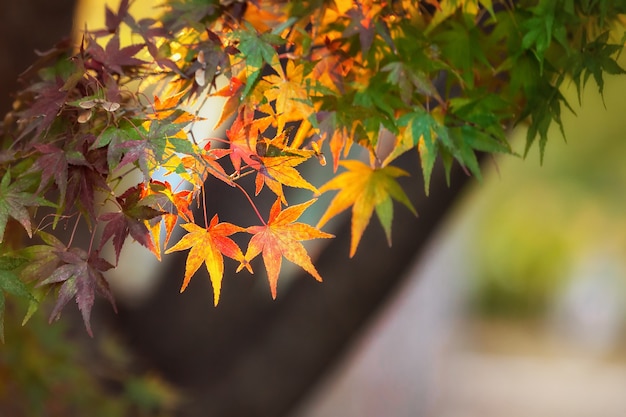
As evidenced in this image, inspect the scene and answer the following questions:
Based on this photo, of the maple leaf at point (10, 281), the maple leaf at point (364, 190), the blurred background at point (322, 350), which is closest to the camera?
the maple leaf at point (10, 281)

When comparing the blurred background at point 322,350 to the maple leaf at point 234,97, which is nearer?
the maple leaf at point 234,97

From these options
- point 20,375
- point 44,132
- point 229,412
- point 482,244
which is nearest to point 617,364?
point 482,244

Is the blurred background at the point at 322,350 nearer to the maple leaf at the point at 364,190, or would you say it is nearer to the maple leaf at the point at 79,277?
the maple leaf at the point at 364,190

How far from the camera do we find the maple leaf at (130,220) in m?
0.69

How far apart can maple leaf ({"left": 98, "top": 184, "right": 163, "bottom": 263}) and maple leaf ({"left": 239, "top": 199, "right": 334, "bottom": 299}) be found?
10cm

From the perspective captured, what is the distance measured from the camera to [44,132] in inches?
30.1

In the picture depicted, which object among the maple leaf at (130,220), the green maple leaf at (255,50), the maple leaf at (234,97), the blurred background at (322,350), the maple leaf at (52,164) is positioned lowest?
the blurred background at (322,350)

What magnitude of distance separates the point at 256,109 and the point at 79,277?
25 cm

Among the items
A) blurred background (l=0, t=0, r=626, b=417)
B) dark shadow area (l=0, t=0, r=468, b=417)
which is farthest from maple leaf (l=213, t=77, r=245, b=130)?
dark shadow area (l=0, t=0, r=468, b=417)

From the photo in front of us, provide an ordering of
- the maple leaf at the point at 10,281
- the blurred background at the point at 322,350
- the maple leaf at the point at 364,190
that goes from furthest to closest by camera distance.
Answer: the blurred background at the point at 322,350
the maple leaf at the point at 364,190
the maple leaf at the point at 10,281

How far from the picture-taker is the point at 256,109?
796 mm

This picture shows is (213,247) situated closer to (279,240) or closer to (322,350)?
(279,240)

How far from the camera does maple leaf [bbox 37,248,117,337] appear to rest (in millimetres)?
701

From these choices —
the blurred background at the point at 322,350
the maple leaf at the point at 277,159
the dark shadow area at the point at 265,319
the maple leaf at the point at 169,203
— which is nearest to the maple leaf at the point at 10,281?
the maple leaf at the point at 169,203
